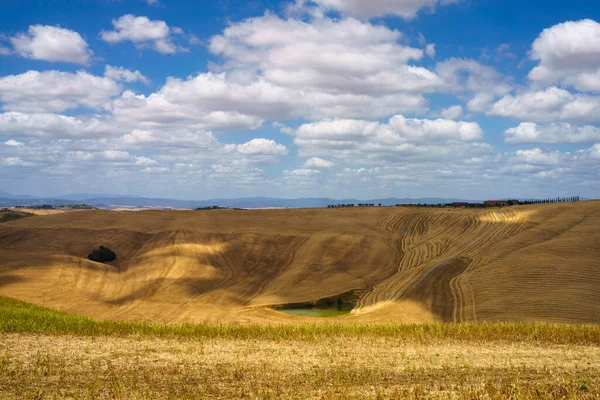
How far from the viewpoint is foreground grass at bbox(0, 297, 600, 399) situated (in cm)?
1273

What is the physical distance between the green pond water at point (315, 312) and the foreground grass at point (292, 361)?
12248 mm

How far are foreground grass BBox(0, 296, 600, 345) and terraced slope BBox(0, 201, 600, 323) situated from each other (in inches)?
356

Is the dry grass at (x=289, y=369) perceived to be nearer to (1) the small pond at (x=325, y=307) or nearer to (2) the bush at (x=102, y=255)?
(1) the small pond at (x=325, y=307)

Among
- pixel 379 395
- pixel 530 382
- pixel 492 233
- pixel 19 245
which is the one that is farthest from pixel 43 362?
pixel 492 233

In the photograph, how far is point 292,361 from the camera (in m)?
15.8

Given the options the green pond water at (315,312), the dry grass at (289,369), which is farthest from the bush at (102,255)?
the dry grass at (289,369)

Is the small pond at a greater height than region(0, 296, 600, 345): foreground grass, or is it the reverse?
region(0, 296, 600, 345): foreground grass

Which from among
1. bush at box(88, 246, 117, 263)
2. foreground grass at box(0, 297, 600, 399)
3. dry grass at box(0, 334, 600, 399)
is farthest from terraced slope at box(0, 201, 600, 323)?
dry grass at box(0, 334, 600, 399)

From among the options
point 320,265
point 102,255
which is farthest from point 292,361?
point 102,255

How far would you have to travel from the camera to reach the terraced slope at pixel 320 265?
32562mm

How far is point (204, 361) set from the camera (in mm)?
15664

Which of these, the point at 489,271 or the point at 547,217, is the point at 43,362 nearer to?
the point at 489,271

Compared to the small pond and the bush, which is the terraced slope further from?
the bush

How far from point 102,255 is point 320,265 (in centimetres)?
1837
